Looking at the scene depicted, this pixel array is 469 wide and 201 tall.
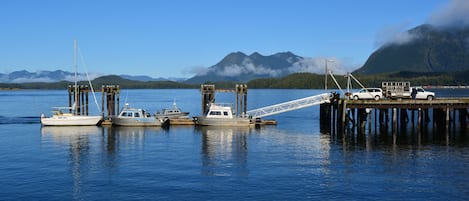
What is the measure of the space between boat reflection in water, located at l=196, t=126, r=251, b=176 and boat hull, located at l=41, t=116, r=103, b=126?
1639 centimetres

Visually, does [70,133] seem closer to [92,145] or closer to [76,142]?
[76,142]

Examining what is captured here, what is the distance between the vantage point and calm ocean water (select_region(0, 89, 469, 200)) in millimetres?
34719

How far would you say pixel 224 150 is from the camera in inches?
2117

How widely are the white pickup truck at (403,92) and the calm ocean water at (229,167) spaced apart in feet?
25.4

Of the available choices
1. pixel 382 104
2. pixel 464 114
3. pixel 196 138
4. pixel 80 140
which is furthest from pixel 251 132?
pixel 464 114

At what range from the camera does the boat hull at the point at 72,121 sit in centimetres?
7731

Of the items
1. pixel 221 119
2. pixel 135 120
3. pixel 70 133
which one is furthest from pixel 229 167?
pixel 135 120

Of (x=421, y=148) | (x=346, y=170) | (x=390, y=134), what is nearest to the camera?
(x=346, y=170)

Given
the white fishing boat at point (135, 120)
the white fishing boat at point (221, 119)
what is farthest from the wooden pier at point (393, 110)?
the white fishing boat at point (135, 120)

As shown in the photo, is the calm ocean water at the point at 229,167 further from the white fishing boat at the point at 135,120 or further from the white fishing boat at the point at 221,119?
the white fishing boat at the point at 135,120

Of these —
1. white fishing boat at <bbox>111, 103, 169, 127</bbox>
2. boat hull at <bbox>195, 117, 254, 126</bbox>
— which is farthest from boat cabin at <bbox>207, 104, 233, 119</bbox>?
A: white fishing boat at <bbox>111, 103, 169, 127</bbox>

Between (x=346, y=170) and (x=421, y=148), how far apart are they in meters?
15.8

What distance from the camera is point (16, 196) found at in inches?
1323

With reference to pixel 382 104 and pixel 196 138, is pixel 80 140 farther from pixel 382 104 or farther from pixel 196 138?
pixel 382 104
